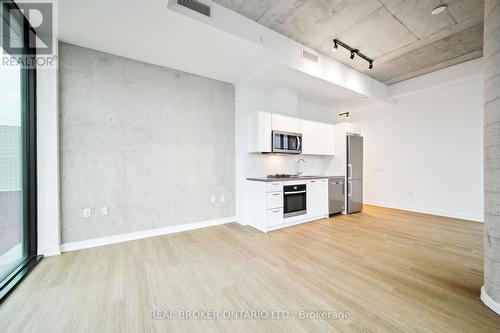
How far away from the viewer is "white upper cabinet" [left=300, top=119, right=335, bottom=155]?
4.43 meters

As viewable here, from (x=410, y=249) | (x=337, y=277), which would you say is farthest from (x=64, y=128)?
(x=410, y=249)

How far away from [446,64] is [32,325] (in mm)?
7402

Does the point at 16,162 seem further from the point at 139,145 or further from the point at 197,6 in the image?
the point at 197,6

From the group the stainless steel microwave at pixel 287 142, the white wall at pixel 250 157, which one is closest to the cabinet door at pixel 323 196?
the white wall at pixel 250 157

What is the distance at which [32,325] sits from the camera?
1.41 meters

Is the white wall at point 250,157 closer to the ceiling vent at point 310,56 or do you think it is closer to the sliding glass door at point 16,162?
the ceiling vent at point 310,56

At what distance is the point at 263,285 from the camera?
1.88 meters

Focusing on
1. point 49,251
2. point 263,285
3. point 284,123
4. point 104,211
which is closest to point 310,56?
point 284,123

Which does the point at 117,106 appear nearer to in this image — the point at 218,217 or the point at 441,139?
the point at 218,217

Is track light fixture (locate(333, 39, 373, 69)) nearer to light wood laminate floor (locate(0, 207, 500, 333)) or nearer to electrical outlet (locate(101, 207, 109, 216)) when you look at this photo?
light wood laminate floor (locate(0, 207, 500, 333))

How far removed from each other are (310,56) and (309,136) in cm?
167

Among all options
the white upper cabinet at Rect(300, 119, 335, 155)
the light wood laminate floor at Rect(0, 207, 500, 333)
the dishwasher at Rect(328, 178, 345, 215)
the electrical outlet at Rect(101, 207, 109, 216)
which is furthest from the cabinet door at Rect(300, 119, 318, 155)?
the electrical outlet at Rect(101, 207, 109, 216)

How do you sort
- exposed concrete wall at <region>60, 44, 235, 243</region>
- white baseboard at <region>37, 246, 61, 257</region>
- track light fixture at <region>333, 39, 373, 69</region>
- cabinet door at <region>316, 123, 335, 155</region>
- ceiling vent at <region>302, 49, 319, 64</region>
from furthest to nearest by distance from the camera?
cabinet door at <region>316, 123, 335, 155</region>
ceiling vent at <region>302, 49, 319, 64</region>
track light fixture at <region>333, 39, 373, 69</region>
exposed concrete wall at <region>60, 44, 235, 243</region>
white baseboard at <region>37, 246, 61, 257</region>

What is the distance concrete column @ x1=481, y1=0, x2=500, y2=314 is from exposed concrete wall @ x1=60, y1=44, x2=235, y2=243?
346 centimetres
